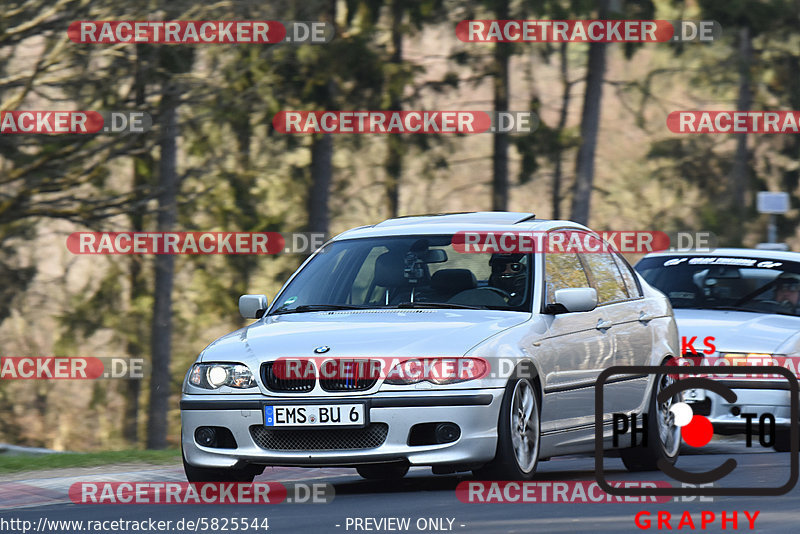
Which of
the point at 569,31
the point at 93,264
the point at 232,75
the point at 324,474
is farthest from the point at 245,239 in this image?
the point at 324,474

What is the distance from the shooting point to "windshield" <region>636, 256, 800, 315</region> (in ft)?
44.5

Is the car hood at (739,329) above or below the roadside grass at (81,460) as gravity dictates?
above

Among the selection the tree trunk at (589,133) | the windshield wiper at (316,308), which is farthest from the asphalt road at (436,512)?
the tree trunk at (589,133)

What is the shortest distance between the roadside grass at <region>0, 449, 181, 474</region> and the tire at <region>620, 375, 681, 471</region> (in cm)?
343

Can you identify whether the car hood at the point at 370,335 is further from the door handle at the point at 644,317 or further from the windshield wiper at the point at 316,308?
the door handle at the point at 644,317

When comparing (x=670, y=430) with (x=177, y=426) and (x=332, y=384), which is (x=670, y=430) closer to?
(x=332, y=384)

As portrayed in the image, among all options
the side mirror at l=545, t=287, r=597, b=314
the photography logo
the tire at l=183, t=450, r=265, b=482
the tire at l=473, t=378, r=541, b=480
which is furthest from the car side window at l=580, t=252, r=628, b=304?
the tire at l=183, t=450, r=265, b=482

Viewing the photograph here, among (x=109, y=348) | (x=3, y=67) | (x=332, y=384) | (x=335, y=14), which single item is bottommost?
(x=109, y=348)

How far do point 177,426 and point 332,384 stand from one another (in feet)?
103

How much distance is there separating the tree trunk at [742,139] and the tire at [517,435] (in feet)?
97.1

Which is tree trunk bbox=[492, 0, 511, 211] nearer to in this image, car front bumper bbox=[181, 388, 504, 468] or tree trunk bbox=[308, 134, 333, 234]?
tree trunk bbox=[308, 134, 333, 234]

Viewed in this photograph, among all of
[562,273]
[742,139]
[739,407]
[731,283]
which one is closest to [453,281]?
[562,273]

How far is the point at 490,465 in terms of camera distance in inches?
323

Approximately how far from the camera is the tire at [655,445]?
395 inches
